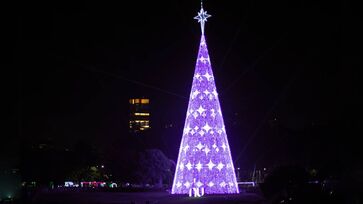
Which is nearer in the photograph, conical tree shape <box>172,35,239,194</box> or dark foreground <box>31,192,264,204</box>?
dark foreground <box>31,192,264,204</box>

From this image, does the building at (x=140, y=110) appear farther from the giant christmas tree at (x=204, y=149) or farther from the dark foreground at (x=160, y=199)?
the dark foreground at (x=160, y=199)

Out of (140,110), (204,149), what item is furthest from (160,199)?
(140,110)

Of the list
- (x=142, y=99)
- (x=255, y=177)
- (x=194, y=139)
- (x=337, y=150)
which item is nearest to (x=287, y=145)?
(x=255, y=177)

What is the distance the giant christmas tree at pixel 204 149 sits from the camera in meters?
24.6

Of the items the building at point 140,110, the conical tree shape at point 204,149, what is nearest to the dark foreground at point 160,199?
the conical tree shape at point 204,149

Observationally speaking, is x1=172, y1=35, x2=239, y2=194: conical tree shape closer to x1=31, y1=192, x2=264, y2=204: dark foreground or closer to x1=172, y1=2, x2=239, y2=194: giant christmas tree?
x1=172, y1=2, x2=239, y2=194: giant christmas tree

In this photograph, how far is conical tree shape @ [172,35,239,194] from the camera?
24.6m

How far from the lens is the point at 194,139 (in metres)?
25.0

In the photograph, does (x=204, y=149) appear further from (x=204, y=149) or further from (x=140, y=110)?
(x=140, y=110)

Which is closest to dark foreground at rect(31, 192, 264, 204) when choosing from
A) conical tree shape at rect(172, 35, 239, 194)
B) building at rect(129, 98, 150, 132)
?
conical tree shape at rect(172, 35, 239, 194)

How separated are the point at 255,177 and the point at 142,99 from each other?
3803 inches

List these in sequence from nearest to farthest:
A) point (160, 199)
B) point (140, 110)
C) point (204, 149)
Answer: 1. point (160, 199)
2. point (204, 149)
3. point (140, 110)

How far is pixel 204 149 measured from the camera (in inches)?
969

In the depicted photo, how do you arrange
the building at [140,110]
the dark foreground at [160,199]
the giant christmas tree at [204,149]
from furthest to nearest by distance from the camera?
the building at [140,110] → the giant christmas tree at [204,149] → the dark foreground at [160,199]
